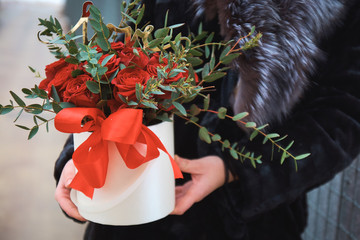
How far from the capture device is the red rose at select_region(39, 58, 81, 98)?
0.57 meters

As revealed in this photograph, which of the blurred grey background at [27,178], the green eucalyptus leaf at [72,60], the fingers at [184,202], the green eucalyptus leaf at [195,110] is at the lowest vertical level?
the blurred grey background at [27,178]

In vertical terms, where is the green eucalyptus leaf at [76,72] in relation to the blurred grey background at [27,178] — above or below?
above

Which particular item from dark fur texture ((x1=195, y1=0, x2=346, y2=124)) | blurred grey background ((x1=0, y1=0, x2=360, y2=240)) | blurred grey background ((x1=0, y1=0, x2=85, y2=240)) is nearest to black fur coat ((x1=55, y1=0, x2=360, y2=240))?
dark fur texture ((x1=195, y1=0, x2=346, y2=124))

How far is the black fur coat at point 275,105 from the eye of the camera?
27.8 inches

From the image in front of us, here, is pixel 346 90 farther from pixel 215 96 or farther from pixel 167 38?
pixel 167 38

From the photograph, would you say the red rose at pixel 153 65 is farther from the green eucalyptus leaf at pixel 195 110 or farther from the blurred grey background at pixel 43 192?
the blurred grey background at pixel 43 192

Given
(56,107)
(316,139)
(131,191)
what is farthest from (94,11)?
(316,139)

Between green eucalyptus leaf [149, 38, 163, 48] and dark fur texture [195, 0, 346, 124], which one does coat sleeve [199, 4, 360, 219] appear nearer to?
dark fur texture [195, 0, 346, 124]

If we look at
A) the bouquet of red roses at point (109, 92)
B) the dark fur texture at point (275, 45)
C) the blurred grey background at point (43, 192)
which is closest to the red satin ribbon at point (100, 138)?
the bouquet of red roses at point (109, 92)

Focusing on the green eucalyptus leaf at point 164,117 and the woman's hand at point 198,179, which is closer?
the green eucalyptus leaf at point 164,117

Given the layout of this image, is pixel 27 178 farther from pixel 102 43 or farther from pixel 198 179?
pixel 102 43

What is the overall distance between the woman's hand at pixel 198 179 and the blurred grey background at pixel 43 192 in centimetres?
52

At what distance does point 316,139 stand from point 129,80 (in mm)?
422

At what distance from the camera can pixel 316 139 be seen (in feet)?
2.55
